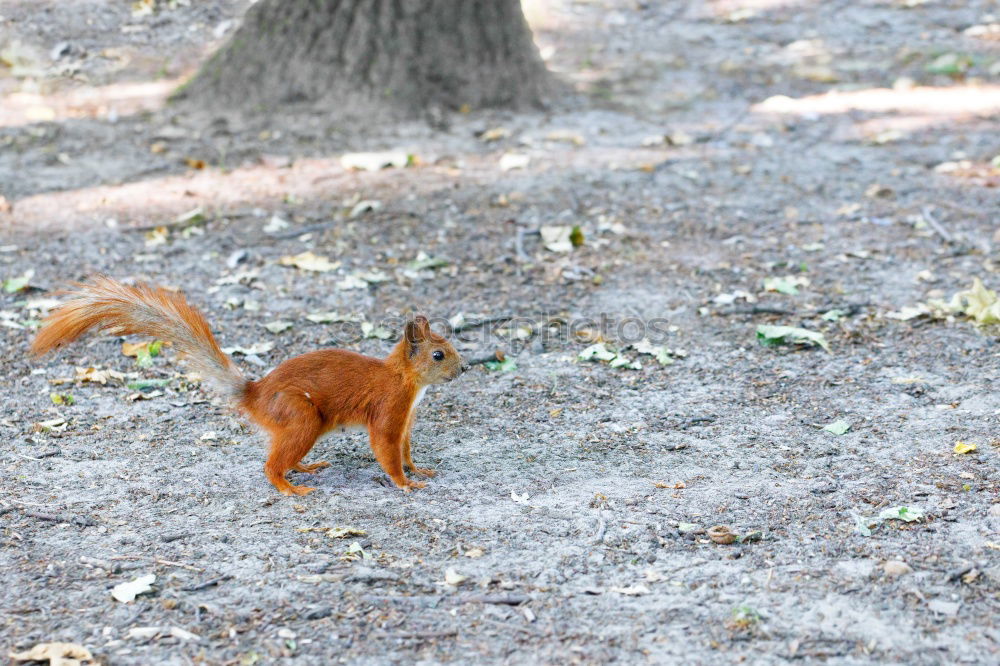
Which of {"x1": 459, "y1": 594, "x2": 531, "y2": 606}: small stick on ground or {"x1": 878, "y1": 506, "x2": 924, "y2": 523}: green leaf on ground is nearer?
{"x1": 459, "y1": 594, "x2": 531, "y2": 606}: small stick on ground

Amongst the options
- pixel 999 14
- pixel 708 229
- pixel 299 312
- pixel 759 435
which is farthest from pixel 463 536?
pixel 999 14

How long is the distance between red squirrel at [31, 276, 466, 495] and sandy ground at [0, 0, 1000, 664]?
0.19m

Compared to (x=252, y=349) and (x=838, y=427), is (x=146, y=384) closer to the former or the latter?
(x=252, y=349)

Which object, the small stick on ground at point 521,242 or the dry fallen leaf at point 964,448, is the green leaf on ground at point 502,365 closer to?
the small stick on ground at point 521,242

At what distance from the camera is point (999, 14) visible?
35.6ft

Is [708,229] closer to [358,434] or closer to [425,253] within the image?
[425,253]

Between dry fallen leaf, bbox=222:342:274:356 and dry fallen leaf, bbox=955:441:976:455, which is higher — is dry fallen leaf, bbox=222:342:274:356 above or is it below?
above

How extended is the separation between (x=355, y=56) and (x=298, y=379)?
4.93 meters

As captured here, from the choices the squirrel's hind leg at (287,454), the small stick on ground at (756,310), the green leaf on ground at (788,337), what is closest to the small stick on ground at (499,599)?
the squirrel's hind leg at (287,454)

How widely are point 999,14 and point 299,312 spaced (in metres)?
8.67

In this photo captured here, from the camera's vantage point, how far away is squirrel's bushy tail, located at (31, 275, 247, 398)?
12.9 ft

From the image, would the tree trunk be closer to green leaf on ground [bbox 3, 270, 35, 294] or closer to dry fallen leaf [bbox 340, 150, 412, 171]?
dry fallen leaf [bbox 340, 150, 412, 171]

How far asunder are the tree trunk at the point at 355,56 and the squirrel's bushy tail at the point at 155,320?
4.48m

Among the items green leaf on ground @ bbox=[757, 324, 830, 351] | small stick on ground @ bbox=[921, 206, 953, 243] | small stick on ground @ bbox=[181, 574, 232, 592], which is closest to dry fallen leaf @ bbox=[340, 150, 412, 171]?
green leaf on ground @ bbox=[757, 324, 830, 351]
